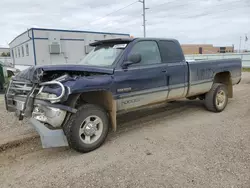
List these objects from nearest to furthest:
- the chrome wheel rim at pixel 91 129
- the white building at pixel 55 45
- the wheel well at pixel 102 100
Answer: the chrome wheel rim at pixel 91 129
the wheel well at pixel 102 100
the white building at pixel 55 45

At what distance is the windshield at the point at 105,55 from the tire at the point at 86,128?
101cm

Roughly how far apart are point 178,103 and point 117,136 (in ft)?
11.4

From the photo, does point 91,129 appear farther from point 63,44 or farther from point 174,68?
point 63,44

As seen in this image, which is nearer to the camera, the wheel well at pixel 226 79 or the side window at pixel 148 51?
the side window at pixel 148 51

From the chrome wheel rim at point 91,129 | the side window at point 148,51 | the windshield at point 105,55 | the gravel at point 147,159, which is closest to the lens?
the gravel at point 147,159

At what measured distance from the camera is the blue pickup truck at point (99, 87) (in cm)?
322

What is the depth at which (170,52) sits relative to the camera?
4871mm

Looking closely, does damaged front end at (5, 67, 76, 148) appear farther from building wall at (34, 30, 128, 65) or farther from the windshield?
building wall at (34, 30, 128, 65)

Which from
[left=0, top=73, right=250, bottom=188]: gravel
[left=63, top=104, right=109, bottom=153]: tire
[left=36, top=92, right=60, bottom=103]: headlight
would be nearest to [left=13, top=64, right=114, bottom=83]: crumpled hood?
[left=36, top=92, right=60, bottom=103]: headlight

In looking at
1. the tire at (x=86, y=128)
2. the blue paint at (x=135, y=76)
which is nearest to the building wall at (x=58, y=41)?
the blue paint at (x=135, y=76)

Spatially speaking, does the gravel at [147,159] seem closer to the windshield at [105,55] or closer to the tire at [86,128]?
the tire at [86,128]

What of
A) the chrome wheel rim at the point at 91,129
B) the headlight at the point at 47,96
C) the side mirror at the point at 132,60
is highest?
the side mirror at the point at 132,60

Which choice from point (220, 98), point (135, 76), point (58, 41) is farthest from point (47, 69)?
point (58, 41)

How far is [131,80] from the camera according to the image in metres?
4.00
